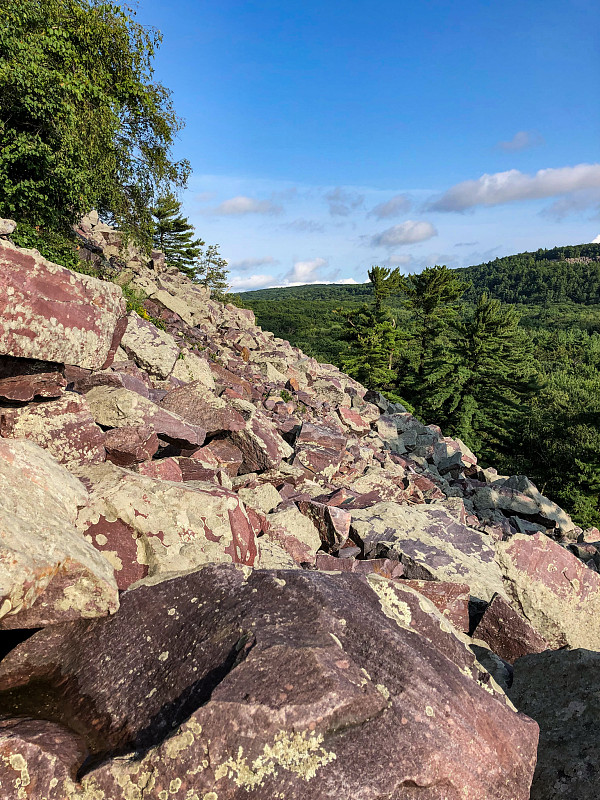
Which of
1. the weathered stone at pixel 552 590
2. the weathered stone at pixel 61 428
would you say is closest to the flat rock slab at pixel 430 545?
the weathered stone at pixel 552 590

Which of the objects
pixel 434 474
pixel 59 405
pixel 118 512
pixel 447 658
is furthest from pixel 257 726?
pixel 434 474

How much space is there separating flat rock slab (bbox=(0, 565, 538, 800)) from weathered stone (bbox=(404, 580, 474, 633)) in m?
2.29

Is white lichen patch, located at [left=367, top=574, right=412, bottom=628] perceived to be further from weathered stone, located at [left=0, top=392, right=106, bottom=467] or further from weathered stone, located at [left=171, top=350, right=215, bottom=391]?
weathered stone, located at [left=171, top=350, right=215, bottom=391]

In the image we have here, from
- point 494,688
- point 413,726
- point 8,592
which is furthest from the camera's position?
point 494,688

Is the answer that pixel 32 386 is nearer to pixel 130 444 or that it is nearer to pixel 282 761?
pixel 130 444

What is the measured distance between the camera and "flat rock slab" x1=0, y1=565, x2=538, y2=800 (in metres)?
2.16

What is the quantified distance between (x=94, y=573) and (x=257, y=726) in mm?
1648

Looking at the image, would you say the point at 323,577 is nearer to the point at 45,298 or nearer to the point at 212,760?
the point at 212,760

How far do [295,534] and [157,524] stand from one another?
8.88ft

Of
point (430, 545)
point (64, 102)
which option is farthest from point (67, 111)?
point (430, 545)

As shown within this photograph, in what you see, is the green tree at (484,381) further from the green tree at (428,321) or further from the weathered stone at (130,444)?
the weathered stone at (130,444)

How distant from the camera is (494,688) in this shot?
9.95 ft

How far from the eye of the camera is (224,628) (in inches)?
112

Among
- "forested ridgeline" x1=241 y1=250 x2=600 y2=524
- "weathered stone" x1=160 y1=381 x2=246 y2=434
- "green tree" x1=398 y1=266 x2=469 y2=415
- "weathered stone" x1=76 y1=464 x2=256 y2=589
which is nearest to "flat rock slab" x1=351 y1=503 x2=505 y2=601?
"weathered stone" x1=76 y1=464 x2=256 y2=589
